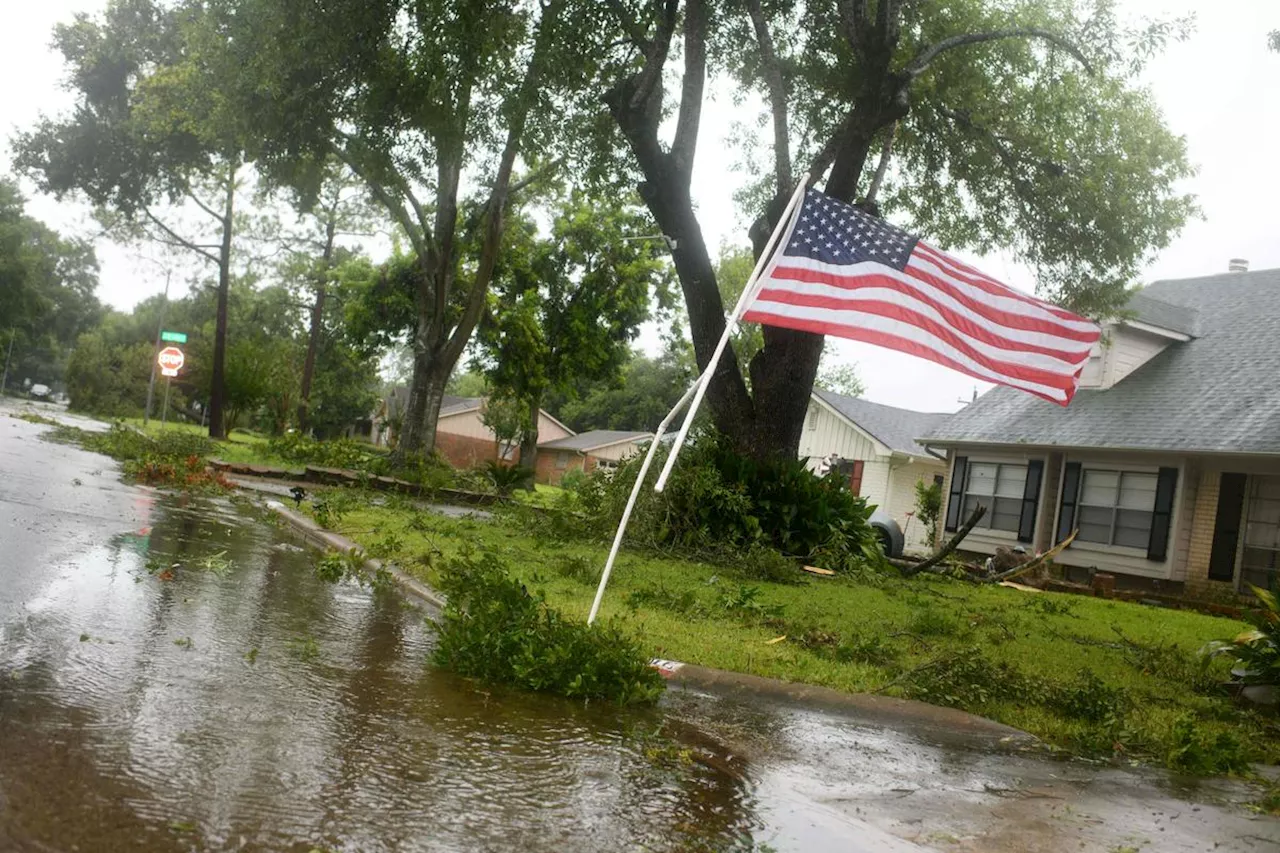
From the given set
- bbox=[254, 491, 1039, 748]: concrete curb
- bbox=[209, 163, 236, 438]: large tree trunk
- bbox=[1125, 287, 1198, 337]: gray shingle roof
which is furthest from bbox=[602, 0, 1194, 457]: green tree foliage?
bbox=[209, 163, 236, 438]: large tree trunk

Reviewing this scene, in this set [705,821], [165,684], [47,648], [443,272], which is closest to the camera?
[705,821]

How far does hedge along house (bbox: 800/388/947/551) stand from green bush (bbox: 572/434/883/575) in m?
18.5

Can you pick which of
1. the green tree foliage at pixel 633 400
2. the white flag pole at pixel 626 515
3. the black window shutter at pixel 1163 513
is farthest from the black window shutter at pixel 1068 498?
the green tree foliage at pixel 633 400

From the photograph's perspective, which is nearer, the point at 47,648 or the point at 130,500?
the point at 47,648

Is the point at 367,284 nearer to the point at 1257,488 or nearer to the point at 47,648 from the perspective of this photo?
the point at 1257,488

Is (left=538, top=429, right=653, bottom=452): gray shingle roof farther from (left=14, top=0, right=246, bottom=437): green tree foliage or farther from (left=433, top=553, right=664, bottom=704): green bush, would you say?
(left=433, top=553, right=664, bottom=704): green bush

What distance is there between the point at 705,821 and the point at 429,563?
7.10 m

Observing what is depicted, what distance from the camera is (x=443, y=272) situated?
29359 millimetres

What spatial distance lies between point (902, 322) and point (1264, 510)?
1509 cm

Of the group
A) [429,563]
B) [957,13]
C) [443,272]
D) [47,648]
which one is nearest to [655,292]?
[443,272]

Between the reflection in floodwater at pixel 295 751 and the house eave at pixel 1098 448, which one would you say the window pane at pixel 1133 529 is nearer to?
the house eave at pixel 1098 448

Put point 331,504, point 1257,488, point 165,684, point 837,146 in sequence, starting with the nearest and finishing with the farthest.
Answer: point 165,684 < point 331,504 < point 837,146 < point 1257,488

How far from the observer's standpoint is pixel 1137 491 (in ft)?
76.2

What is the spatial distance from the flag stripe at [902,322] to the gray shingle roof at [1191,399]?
11.7 m
